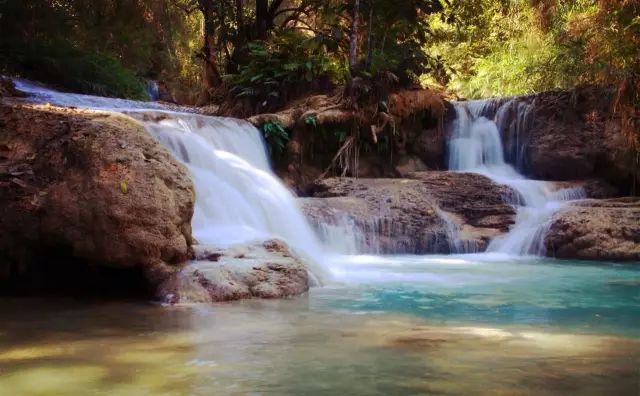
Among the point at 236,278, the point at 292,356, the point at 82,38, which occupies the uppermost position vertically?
the point at 82,38

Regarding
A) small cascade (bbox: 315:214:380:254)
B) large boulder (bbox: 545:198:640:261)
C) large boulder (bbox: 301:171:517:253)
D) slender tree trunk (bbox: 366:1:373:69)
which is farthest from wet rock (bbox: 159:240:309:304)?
slender tree trunk (bbox: 366:1:373:69)

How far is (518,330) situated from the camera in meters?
4.53

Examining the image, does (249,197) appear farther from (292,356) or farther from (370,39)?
(370,39)

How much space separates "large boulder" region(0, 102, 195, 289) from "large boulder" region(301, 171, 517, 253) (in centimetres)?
389

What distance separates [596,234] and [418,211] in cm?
275

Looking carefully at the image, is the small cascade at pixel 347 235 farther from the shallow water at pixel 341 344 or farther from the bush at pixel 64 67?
the bush at pixel 64 67

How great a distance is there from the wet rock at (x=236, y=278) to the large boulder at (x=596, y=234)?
5260 mm

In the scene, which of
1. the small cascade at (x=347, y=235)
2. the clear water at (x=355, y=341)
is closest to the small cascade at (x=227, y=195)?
the small cascade at (x=347, y=235)

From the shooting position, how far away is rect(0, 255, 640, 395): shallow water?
3201 mm

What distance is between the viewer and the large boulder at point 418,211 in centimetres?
1023

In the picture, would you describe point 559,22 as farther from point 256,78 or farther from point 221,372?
point 221,372

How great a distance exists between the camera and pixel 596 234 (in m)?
9.83

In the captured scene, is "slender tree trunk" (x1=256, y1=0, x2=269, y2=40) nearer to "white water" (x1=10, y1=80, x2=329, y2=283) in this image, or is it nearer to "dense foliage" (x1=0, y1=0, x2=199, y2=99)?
"dense foliage" (x1=0, y1=0, x2=199, y2=99)

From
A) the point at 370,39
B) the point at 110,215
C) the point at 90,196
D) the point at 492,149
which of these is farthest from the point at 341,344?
the point at 492,149
